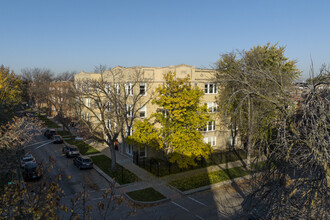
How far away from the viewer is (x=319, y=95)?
880cm

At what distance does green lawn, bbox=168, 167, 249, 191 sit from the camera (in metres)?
21.5

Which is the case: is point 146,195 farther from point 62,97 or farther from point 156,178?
point 62,97

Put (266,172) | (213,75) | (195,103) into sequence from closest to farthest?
(266,172), (195,103), (213,75)

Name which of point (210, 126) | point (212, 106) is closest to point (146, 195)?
point (210, 126)

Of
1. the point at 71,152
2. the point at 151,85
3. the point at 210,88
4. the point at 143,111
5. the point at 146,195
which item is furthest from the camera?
the point at 210,88

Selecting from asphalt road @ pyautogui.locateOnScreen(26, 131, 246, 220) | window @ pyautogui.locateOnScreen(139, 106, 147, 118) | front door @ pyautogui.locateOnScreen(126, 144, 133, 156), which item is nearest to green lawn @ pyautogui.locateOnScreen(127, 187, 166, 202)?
asphalt road @ pyautogui.locateOnScreen(26, 131, 246, 220)

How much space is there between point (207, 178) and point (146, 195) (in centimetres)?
665

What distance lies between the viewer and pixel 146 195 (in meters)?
19.6

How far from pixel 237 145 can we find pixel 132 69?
19.2 m

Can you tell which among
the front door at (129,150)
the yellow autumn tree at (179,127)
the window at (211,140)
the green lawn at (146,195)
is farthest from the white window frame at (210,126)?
the green lawn at (146,195)

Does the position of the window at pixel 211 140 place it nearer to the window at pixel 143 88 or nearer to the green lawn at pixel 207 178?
the green lawn at pixel 207 178

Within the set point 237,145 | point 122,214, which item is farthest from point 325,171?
point 237,145

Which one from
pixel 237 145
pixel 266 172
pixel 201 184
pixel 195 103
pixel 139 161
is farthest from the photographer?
pixel 237 145

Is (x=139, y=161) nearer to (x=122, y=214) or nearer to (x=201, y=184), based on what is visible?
(x=201, y=184)
